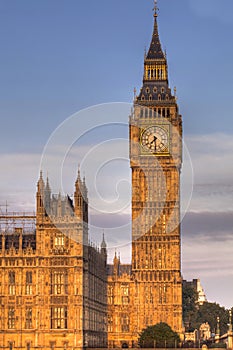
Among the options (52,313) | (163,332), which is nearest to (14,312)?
(52,313)

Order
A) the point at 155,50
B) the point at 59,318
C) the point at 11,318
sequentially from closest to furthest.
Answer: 1. the point at 59,318
2. the point at 11,318
3. the point at 155,50

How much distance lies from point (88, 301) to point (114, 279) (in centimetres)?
2700

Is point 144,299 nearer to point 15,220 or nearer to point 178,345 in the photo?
point 178,345

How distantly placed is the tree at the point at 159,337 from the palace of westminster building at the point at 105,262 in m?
7.23

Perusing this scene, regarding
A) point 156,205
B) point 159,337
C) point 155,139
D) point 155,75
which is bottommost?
point 159,337

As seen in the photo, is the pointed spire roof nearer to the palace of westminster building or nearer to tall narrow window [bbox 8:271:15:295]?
the palace of westminster building

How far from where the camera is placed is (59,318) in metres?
146

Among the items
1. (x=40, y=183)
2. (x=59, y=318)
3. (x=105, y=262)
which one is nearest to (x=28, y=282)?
(x=59, y=318)

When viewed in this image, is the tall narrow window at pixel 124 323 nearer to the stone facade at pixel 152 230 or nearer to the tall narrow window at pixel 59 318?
the stone facade at pixel 152 230

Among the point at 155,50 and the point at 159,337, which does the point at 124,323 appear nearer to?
the point at 159,337

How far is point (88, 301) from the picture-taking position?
152750mm

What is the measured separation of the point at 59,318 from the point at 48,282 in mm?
5071

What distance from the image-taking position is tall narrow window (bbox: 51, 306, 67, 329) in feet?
477

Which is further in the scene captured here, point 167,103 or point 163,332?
point 167,103
